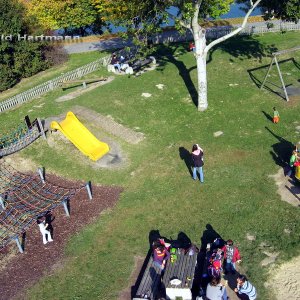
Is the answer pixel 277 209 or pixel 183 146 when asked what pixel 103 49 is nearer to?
pixel 183 146

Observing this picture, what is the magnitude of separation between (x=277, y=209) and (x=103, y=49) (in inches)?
1026

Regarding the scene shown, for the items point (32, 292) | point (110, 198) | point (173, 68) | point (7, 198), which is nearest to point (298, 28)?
point (173, 68)

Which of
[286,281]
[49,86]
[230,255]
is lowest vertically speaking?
[286,281]

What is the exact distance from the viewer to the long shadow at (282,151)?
21.9 metres

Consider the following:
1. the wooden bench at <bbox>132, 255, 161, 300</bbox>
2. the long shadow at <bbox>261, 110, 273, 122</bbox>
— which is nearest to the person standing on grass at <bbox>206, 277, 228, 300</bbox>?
the wooden bench at <bbox>132, 255, 161, 300</bbox>

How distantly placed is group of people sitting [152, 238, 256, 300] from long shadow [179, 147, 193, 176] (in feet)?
18.7

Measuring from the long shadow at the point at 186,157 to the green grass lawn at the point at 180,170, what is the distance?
253mm

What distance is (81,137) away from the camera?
81.6 feet

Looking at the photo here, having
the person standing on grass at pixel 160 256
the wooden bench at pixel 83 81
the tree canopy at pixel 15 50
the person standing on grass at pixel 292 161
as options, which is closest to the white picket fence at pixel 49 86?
the wooden bench at pixel 83 81

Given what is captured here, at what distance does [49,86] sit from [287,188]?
1897cm

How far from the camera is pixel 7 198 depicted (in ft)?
71.4

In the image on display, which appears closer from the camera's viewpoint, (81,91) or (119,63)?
(81,91)

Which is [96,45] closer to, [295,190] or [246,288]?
[295,190]

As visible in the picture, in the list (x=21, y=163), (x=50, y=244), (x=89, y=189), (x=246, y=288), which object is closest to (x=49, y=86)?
(x=21, y=163)
